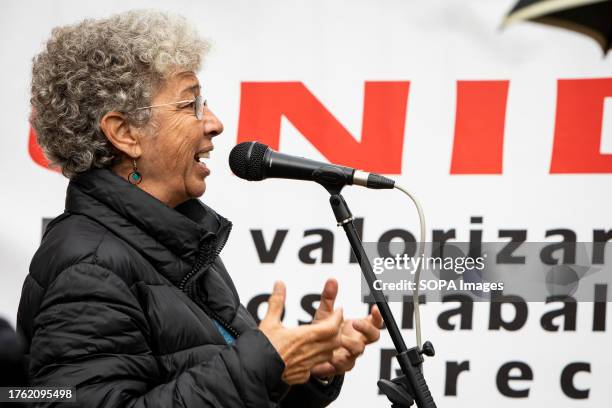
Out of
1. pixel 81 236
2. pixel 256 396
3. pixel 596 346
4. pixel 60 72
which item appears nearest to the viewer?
pixel 256 396

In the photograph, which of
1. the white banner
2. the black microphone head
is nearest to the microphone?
the black microphone head

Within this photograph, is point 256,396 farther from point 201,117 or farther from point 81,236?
point 201,117

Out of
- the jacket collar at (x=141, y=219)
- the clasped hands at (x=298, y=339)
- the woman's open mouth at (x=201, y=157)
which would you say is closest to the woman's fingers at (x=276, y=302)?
the clasped hands at (x=298, y=339)

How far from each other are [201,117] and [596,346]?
1769 mm

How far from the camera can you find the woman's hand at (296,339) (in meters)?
1.89

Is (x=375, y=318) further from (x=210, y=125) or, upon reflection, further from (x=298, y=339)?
→ (x=210, y=125)

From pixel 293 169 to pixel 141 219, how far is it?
1.28 feet

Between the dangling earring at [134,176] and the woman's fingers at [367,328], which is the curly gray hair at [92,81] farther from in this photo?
the woman's fingers at [367,328]

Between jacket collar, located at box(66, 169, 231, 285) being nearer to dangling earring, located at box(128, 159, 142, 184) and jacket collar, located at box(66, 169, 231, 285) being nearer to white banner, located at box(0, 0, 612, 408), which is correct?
dangling earring, located at box(128, 159, 142, 184)

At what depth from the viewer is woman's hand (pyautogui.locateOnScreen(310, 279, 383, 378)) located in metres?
2.13

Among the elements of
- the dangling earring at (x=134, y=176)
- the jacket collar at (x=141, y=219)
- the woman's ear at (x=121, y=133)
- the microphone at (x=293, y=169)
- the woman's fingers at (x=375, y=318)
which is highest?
the woman's ear at (x=121, y=133)

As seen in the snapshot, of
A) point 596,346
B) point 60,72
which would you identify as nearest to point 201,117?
point 60,72

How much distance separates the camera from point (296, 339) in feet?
6.21

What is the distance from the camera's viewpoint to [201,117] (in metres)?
2.31
